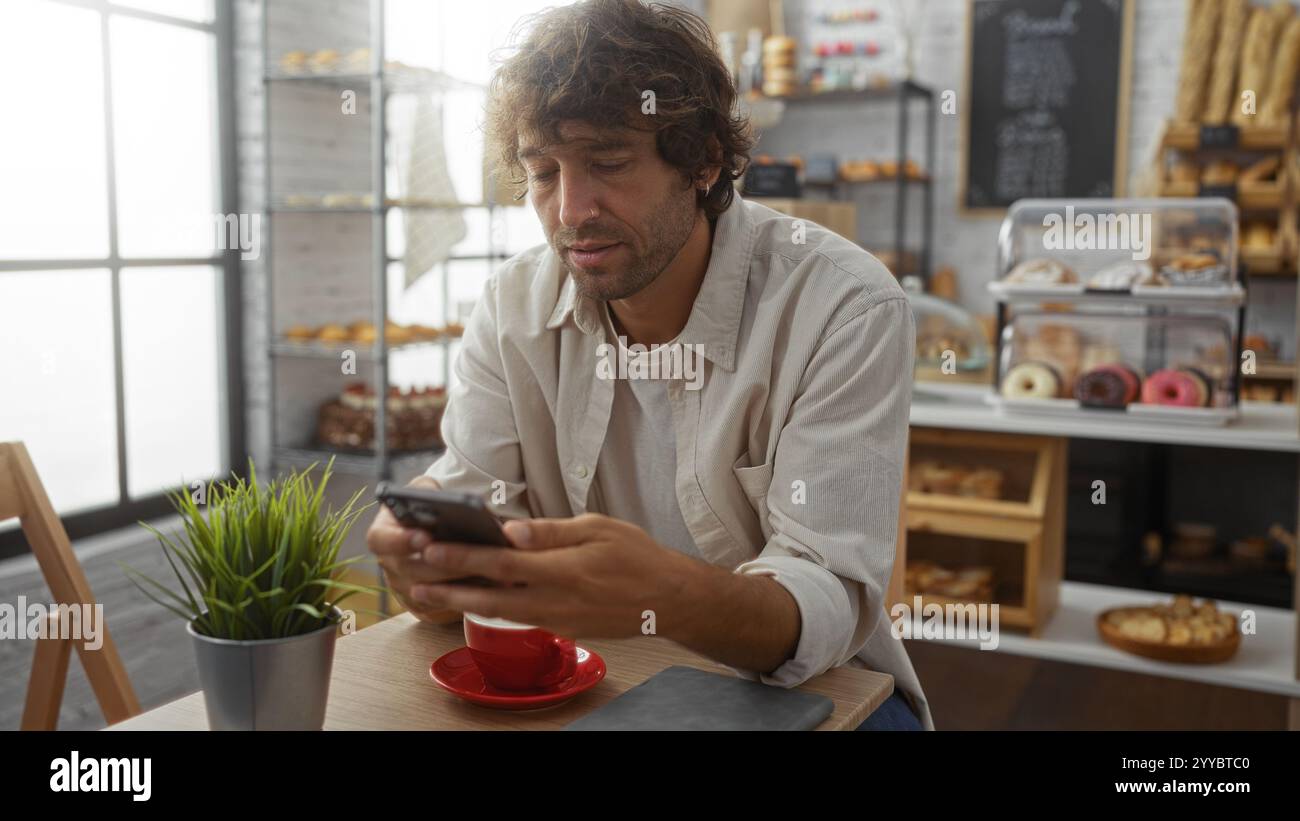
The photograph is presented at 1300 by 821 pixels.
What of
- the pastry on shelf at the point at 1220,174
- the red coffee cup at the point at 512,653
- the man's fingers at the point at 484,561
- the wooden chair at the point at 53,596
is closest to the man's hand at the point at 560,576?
the man's fingers at the point at 484,561

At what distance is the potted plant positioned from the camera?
34.8 inches

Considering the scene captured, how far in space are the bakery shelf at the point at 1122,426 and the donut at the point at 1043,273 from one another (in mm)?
327

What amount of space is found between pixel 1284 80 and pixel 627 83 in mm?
4009

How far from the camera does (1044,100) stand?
5.24 meters

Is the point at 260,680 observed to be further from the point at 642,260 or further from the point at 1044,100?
the point at 1044,100

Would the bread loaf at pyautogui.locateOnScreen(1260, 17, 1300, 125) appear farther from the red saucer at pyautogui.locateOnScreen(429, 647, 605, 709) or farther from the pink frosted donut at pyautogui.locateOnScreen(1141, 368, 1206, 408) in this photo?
the red saucer at pyautogui.locateOnScreen(429, 647, 605, 709)

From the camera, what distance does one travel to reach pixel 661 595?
3.23 ft

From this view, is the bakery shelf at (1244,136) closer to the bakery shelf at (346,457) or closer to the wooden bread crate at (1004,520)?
the wooden bread crate at (1004,520)

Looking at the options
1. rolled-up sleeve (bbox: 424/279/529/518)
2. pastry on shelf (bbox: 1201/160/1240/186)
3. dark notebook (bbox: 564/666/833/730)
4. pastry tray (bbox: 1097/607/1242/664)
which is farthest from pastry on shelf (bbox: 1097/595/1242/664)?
pastry on shelf (bbox: 1201/160/1240/186)

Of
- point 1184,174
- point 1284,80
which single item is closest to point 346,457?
point 1184,174

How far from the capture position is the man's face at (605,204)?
1.40 metres
